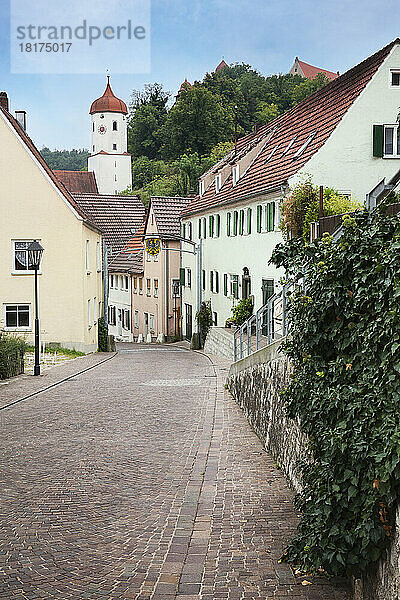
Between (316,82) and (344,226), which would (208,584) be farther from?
(316,82)

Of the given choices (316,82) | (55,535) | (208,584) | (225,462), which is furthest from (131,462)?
(316,82)

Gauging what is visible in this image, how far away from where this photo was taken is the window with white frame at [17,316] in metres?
33.3

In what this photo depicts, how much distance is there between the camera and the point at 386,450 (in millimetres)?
4816

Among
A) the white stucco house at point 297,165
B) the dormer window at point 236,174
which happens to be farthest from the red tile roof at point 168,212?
the dormer window at point 236,174

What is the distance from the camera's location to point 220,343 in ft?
110

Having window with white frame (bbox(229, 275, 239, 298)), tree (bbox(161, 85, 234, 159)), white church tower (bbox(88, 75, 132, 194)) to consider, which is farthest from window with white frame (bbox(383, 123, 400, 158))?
white church tower (bbox(88, 75, 132, 194))

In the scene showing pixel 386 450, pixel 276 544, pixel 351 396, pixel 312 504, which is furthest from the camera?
pixel 276 544

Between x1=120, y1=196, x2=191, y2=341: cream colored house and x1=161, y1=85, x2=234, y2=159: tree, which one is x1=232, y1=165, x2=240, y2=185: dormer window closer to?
x1=120, y1=196, x2=191, y2=341: cream colored house

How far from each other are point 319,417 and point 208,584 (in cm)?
163

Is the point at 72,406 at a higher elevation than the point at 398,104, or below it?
below

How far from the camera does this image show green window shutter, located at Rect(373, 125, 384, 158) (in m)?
27.9

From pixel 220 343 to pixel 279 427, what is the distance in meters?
23.2

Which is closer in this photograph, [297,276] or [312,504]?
[312,504]

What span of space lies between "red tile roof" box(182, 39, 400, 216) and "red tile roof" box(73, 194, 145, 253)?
25.9 m
